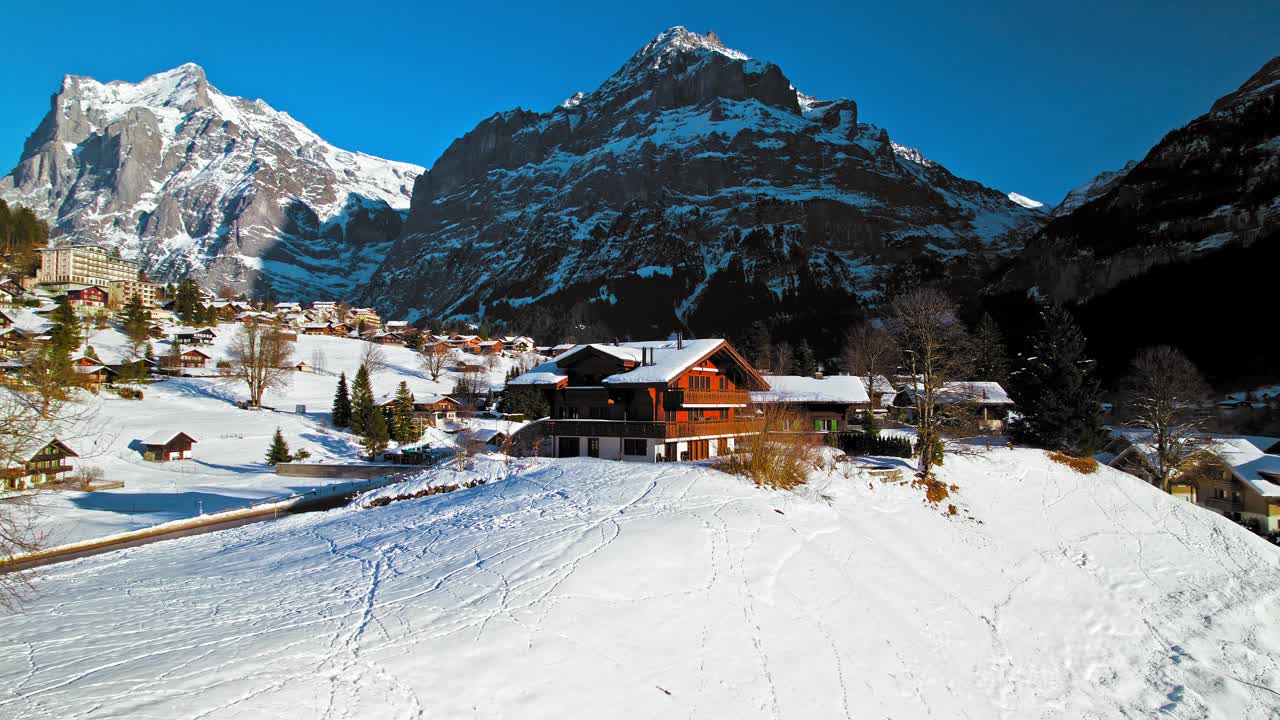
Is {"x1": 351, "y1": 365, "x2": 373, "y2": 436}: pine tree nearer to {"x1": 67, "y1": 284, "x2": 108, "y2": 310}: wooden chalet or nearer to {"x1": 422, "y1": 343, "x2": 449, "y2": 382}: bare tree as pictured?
{"x1": 422, "y1": 343, "x2": 449, "y2": 382}: bare tree

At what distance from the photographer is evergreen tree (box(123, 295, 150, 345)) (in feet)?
260

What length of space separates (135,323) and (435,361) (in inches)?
1486

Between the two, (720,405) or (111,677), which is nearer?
(111,677)

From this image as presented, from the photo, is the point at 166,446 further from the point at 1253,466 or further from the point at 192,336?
the point at 1253,466

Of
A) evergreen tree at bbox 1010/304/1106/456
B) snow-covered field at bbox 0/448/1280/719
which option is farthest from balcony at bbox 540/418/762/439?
evergreen tree at bbox 1010/304/1106/456

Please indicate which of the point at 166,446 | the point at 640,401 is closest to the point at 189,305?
the point at 166,446

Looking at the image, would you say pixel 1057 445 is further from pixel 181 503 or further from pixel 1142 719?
pixel 181 503

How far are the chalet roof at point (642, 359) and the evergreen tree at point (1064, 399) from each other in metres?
18.6

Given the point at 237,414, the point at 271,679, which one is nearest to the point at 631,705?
the point at 271,679

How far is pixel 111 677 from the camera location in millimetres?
8602

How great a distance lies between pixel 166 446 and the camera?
45.3 m

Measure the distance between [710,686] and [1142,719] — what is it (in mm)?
9746

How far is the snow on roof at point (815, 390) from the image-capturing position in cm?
4531

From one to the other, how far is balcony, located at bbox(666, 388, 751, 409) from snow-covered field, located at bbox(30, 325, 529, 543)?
23057mm
